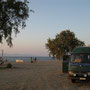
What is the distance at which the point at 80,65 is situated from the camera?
1414cm

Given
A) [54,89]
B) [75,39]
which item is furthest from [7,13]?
[75,39]

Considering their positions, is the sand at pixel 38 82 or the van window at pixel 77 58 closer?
the sand at pixel 38 82

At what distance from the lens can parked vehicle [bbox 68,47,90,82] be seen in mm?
13945

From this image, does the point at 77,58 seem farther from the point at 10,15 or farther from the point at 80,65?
the point at 10,15

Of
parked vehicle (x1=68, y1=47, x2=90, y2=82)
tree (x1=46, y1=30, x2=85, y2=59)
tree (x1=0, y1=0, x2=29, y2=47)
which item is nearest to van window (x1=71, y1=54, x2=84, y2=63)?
parked vehicle (x1=68, y1=47, x2=90, y2=82)

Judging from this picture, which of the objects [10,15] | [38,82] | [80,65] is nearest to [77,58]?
[80,65]

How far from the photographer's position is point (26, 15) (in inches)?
1115

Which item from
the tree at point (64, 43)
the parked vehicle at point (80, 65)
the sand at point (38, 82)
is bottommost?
the sand at point (38, 82)

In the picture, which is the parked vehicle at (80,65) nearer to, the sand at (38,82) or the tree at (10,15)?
the sand at (38,82)

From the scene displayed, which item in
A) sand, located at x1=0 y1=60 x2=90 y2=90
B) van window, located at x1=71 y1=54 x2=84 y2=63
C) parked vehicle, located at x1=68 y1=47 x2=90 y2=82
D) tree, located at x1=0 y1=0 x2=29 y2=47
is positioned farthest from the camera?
tree, located at x1=0 y1=0 x2=29 y2=47

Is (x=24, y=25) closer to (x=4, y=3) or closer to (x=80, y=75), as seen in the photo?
(x=4, y=3)

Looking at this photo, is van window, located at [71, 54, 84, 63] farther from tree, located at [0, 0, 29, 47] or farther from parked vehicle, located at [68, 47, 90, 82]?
tree, located at [0, 0, 29, 47]

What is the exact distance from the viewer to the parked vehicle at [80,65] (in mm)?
13945

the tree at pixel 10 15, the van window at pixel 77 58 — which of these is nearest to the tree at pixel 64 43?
the tree at pixel 10 15
